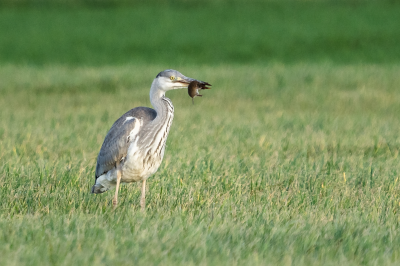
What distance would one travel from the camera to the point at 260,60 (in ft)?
83.9

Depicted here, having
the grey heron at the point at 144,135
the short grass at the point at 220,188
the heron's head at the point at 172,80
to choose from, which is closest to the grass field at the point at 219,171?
the short grass at the point at 220,188

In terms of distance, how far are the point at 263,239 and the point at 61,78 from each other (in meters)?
15.2

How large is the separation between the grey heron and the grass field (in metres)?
0.43

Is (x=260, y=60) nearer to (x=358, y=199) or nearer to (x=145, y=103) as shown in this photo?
(x=145, y=103)

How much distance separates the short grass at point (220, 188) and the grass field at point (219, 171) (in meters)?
0.02

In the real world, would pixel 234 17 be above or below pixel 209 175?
above

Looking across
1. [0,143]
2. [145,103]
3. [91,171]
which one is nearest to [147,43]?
[145,103]

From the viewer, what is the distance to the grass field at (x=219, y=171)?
4816mm

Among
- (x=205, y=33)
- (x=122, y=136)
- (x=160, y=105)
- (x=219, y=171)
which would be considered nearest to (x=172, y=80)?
→ (x=160, y=105)

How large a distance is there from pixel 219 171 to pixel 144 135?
88.6 inches

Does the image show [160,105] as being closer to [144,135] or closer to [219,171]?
[144,135]

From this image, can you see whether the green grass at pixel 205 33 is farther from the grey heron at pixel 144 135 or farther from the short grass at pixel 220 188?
the grey heron at pixel 144 135

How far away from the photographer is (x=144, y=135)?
20.0 feet

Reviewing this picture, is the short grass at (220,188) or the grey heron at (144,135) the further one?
the grey heron at (144,135)
